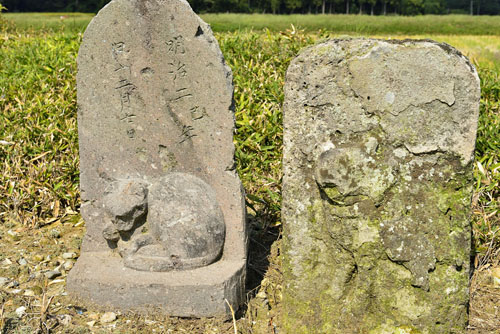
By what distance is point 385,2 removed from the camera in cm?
3409

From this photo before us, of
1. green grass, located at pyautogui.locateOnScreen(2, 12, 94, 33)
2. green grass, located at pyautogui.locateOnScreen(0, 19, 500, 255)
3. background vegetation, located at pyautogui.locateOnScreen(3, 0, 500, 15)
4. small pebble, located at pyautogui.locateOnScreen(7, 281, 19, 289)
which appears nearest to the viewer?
small pebble, located at pyautogui.locateOnScreen(7, 281, 19, 289)

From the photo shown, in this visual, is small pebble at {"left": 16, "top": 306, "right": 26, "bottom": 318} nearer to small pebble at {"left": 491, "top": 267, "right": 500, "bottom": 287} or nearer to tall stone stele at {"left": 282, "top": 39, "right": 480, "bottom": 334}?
tall stone stele at {"left": 282, "top": 39, "right": 480, "bottom": 334}

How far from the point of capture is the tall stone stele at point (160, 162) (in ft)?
9.16

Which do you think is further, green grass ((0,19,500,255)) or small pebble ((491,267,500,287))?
green grass ((0,19,500,255))

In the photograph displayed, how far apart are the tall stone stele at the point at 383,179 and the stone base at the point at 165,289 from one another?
500mm

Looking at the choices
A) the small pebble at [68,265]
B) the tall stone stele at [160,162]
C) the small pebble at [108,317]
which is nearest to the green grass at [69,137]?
the small pebble at [68,265]

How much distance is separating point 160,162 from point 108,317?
0.92 meters

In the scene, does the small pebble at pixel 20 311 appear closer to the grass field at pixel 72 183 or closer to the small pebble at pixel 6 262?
the grass field at pixel 72 183

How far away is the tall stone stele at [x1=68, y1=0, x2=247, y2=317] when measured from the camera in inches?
110

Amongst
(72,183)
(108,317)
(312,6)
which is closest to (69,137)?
(72,183)

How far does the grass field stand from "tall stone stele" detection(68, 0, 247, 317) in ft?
0.61

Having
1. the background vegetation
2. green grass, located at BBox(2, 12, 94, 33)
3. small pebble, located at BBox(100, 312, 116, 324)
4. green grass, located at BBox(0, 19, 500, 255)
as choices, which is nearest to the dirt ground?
small pebble, located at BBox(100, 312, 116, 324)

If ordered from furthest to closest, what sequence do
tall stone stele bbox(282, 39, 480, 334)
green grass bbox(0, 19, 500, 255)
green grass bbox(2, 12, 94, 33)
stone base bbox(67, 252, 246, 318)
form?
green grass bbox(2, 12, 94, 33), green grass bbox(0, 19, 500, 255), stone base bbox(67, 252, 246, 318), tall stone stele bbox(282, 39, 480, 334)

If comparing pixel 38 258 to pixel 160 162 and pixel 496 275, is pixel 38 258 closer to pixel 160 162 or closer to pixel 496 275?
pixel 160 162
